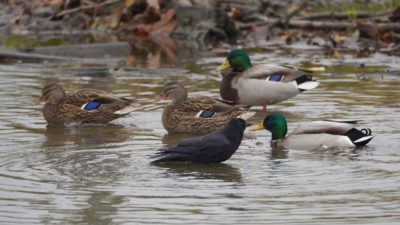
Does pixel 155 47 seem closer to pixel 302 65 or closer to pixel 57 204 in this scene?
pixel 302 65

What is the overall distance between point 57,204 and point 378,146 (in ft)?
13.1

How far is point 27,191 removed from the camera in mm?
9070

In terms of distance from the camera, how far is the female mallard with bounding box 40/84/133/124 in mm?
13141

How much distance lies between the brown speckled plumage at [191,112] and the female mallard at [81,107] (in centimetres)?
62

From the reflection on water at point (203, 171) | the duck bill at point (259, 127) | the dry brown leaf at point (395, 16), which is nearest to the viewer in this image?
the reflection on water at point (203, 171)

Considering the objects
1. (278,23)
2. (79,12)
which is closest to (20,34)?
(79,12)

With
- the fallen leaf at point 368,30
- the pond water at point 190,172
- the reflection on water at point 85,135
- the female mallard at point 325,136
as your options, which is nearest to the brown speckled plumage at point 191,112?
the pond water at point 190,172

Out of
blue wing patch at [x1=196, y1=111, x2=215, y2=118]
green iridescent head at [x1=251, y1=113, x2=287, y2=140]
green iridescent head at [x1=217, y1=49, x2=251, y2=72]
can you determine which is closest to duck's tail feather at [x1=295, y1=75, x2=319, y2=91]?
green iridescent head at [x1=217, y1=49, x2=251, y2=72]

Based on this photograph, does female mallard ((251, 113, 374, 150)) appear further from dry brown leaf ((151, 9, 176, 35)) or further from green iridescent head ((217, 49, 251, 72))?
dry brown leaf ((151, 9, 176, 35))

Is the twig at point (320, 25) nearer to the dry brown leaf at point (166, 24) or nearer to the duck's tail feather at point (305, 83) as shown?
the dry brown leaf at point (166, 24)

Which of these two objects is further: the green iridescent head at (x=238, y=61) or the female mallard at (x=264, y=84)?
the green iridescent head at (x=238, y=61)

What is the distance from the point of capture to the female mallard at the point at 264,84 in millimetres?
14016

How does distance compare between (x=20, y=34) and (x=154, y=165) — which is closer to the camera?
(x=154, y=165)

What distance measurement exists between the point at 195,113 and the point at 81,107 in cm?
153
